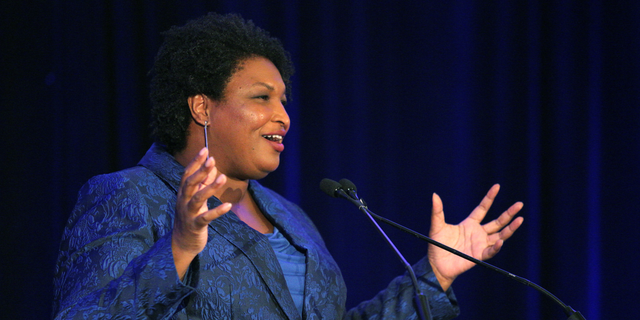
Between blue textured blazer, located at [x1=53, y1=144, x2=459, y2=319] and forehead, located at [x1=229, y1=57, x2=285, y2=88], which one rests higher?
forehead, located at [x1=229, y1=57, x2=285, y2=88]

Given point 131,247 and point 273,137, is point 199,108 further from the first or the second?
point 131,247

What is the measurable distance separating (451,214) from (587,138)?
27.5 inches

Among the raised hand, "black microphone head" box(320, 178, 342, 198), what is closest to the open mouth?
"black microphone head" box(320, 178, 342, 198)

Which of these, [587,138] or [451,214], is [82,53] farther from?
[587,138]

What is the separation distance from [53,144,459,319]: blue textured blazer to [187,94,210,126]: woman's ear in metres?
0.15

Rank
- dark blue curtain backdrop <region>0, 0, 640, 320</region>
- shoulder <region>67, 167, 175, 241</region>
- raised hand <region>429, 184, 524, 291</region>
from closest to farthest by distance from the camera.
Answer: shoulder <region>67, 167, 175, 241</region>, raised hand <region>429, 184, 524, 291</region>, dark blue curtain backdrop <region>0, 0, 640, 320</region>

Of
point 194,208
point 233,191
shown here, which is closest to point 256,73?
point 233,191

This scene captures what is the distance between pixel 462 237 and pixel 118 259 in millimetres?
1012

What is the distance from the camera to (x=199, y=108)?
1.68 metres

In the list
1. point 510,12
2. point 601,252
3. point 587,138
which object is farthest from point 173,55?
point 601,252

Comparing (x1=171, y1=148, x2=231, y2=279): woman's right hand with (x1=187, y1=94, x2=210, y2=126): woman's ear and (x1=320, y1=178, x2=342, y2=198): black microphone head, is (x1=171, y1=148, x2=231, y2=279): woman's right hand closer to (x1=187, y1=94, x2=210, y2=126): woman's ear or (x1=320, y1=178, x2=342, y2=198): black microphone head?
(x1=320, y1=178, x2=342, y2=198): black microphone head

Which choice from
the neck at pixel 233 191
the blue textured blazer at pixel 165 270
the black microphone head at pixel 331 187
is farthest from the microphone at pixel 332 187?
the neck at pixel 233 191

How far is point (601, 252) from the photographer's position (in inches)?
92.7

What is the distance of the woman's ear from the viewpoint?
1.67 m
